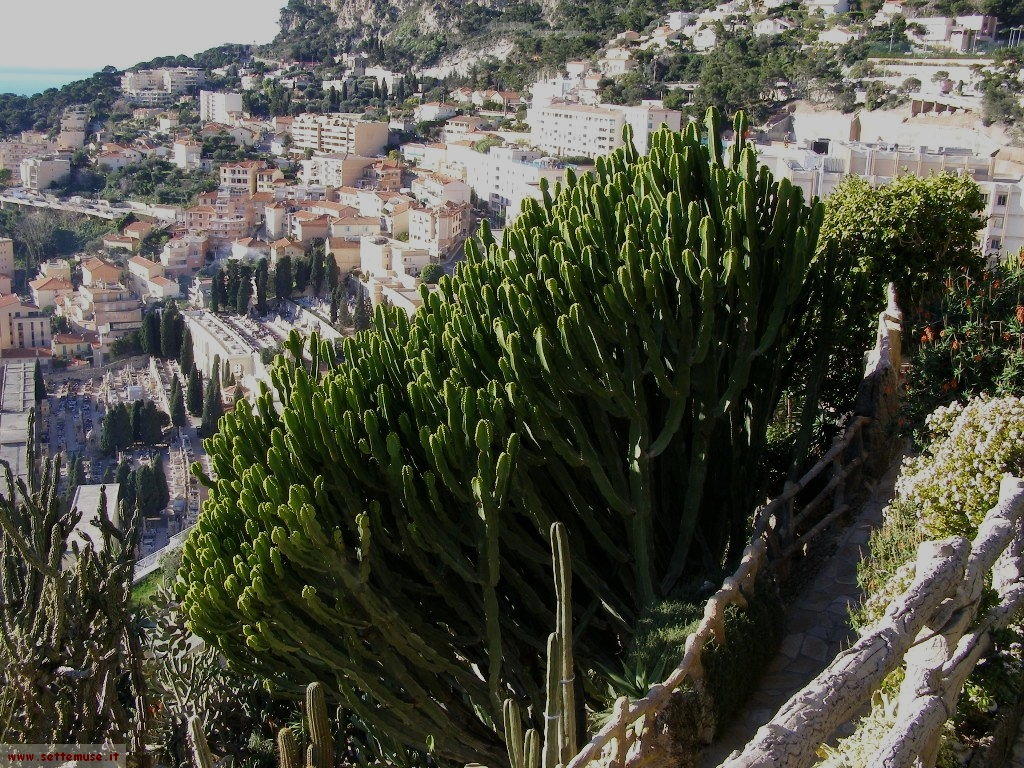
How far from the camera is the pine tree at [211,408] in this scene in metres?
36.3

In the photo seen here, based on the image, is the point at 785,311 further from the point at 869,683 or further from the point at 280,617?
the point at 280,617

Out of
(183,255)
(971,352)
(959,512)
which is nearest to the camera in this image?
(959,512)

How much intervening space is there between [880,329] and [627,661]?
3.69 meters

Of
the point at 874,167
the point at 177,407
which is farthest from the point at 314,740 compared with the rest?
the point at 177,407

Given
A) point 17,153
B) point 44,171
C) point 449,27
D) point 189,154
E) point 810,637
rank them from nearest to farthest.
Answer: point 810,637, point 189,154, point 44,171, point 17,153, point 449,27

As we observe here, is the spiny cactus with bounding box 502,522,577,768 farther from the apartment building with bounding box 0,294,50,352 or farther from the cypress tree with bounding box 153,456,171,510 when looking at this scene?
the apartment building with bounding box 0,294,50,352

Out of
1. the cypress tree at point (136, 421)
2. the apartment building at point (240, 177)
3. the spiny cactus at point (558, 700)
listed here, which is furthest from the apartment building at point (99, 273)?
the spiny cactus at point (558, 700)

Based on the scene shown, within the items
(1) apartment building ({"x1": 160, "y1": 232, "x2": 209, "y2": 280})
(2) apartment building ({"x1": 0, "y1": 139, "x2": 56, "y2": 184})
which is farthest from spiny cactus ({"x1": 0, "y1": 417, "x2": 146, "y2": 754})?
(2) apartment building ({"x1": 0, "y1": 139, "x2": 56, "y2": 184})

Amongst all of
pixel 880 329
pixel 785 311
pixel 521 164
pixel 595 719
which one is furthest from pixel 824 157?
pixel 521 164

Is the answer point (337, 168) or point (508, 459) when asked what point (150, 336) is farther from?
point (508, 459)

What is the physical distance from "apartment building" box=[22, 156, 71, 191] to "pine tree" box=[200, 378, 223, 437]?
45.0 metres

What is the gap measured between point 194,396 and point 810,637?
35642mm

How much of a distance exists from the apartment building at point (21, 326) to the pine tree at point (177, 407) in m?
A: 13.5

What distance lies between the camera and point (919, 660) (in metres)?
3.43
